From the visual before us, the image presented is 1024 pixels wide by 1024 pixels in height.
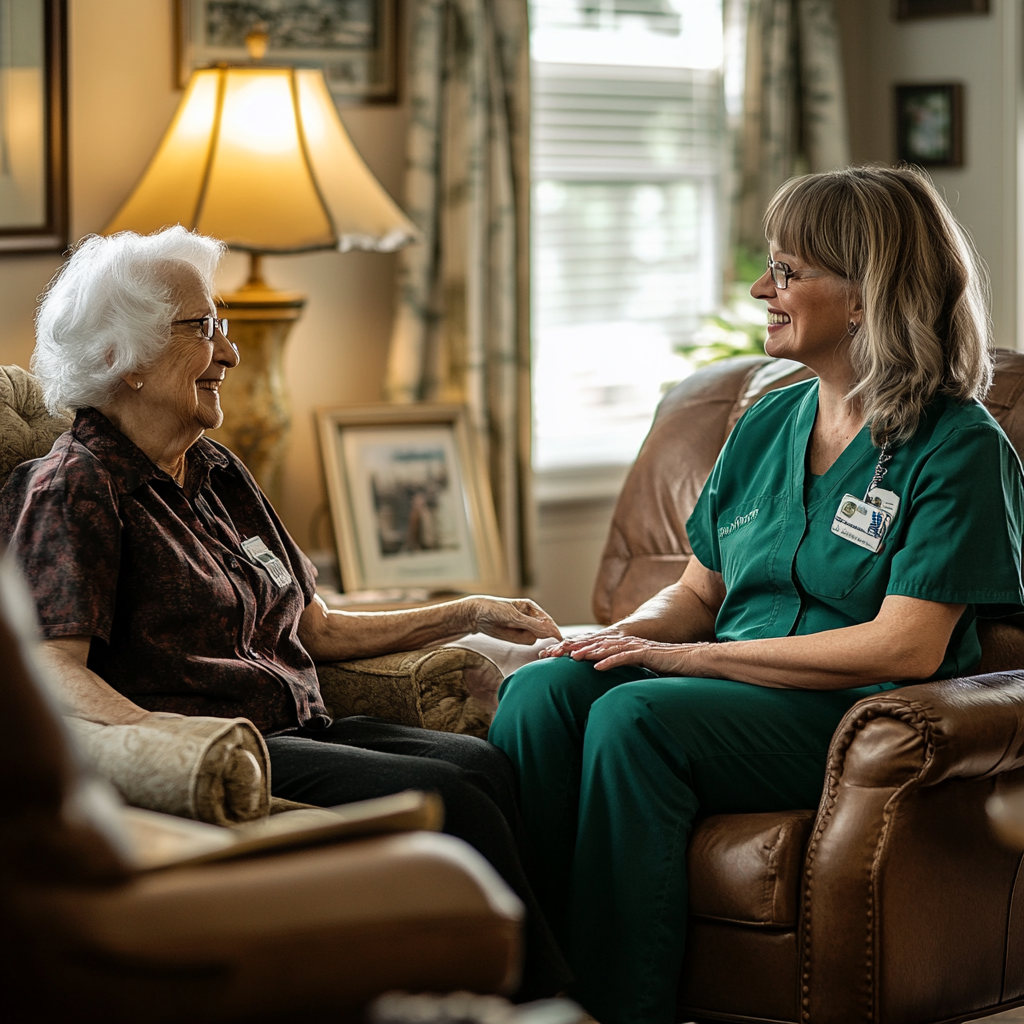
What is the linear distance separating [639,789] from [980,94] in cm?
337

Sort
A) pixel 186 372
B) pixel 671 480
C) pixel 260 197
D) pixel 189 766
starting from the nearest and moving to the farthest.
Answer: pixel 189 766 < pixel 186 372 < pixel 671 480 < pixel 260 197

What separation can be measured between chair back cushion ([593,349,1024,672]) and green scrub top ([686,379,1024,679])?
0.29 metres

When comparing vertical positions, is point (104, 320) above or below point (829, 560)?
above

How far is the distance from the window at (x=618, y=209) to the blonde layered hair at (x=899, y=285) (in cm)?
208

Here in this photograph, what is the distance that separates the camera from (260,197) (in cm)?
283

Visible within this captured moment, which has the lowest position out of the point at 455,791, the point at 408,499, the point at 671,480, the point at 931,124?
the point at 455,791

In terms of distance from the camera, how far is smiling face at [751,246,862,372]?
2.00 meters

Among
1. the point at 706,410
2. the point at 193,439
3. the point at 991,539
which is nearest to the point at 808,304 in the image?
the point at 991,539

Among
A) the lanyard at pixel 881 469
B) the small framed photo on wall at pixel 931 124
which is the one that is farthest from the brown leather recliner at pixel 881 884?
the small framed photo on wall at pixel 931 124

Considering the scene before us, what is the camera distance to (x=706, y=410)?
2576mm

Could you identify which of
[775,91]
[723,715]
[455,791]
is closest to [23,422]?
[455,791]

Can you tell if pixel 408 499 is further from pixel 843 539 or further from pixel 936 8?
pixel 936 8

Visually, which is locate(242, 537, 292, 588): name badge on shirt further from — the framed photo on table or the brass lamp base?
the framed photo on table

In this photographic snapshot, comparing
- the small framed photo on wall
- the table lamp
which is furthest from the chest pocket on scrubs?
the small framed photo on wall
